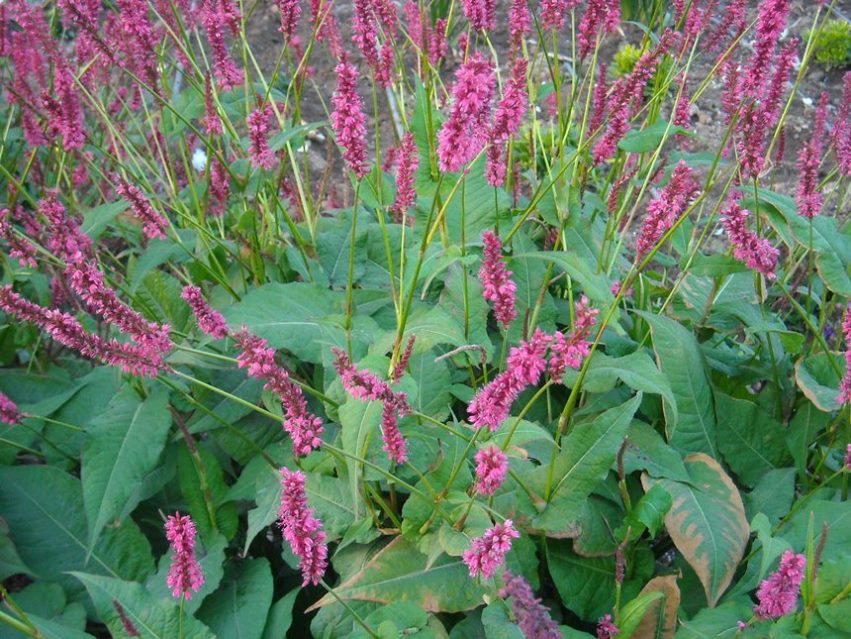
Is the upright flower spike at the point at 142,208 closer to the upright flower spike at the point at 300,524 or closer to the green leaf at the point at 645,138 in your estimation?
the upright flower spike at the point at 300,524

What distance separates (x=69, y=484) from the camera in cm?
205

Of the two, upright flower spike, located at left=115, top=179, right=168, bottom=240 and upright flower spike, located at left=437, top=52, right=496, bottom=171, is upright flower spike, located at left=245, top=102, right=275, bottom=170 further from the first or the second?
upright flower spike, located at left=437, top=52, right=496, bottom=171

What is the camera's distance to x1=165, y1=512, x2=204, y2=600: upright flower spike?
1.32m

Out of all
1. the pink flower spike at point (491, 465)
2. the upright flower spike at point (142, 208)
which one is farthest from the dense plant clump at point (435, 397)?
the upright flower spike at point (142, 208)

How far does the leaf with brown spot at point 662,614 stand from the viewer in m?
1.63

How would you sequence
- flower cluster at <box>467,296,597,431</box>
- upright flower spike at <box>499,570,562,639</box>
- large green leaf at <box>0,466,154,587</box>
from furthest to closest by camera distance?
large green leaf at <box>0,466,154,587</box>
flower cluster at <box>467,296,597,431</box>
upright flower spike at <box>499,570,562,639</box>

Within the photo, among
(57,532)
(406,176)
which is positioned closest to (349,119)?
(406,176)

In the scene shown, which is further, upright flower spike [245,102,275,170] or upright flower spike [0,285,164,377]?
upright flower spike [245,102,275,170]

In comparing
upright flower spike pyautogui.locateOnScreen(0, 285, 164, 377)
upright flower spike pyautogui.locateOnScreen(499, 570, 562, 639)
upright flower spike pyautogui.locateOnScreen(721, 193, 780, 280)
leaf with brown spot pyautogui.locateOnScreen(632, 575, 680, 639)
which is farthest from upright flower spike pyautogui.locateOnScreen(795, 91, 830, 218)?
upright flower spike pyautogui.locateOnScreen(0, 285, 164, 377)

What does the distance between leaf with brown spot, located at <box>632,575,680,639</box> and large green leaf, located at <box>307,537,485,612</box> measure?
0.32 metres

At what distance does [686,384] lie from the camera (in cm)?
200

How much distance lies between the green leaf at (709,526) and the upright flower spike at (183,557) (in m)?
0.94

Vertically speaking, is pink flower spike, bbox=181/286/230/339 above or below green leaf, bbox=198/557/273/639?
above

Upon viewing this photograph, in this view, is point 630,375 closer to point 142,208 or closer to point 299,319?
point 299,319
